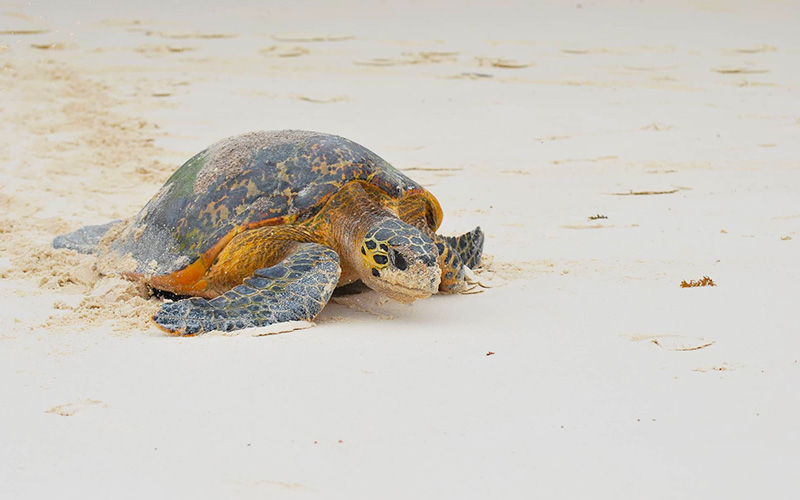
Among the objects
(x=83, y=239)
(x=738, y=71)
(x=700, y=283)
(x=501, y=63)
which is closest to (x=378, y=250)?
(x=700, y=283)

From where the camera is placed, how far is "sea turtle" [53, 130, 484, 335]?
3891 millimetres

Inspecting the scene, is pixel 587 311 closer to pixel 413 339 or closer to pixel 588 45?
pixel 413 339

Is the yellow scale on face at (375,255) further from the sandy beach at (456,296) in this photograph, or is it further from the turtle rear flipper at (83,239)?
the turtle rear flipper at (83,239)

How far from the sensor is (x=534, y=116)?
9148 millimetres

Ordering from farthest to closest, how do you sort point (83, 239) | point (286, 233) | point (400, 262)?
point (83, 239) → point (286, 233) → point (400, 262)

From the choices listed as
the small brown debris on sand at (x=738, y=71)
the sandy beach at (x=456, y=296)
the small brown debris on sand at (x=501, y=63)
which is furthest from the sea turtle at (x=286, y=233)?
the small brown debris on sand at (x=738, y=71)

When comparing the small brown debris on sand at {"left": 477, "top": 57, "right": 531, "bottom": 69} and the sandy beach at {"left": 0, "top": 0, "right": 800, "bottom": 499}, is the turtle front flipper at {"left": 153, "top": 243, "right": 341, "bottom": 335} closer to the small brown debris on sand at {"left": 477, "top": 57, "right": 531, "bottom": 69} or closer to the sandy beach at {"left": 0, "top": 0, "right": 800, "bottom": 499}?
the sandy beach at {"left": 0, "top": 0, "right": 800, "bottom": 499}

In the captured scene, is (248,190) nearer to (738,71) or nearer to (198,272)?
(198,272)

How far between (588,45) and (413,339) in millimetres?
9363

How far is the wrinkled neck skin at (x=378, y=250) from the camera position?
390cm

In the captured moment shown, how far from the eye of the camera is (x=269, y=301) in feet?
12.3

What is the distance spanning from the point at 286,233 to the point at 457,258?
0.95 meters

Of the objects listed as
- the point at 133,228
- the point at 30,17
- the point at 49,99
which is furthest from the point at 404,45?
the point at 133,228

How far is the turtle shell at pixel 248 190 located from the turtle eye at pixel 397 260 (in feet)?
1.84
